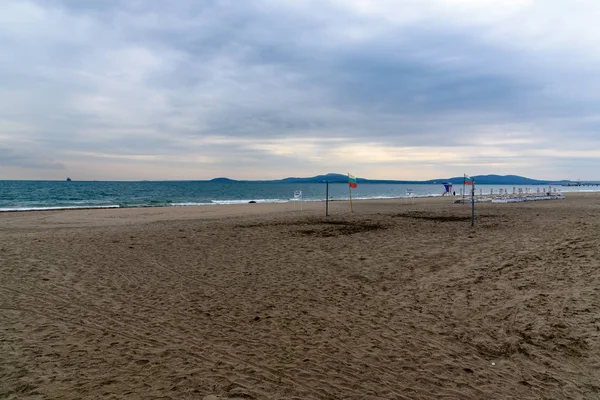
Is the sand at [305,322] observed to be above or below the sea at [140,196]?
below

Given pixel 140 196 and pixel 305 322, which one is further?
pixel 140 196

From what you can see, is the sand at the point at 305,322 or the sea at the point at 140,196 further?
the sea at the point at 140,196

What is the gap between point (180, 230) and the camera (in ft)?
49.0

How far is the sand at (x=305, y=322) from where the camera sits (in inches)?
150

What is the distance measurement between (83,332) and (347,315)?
3.75 metres

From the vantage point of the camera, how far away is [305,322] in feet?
17.9

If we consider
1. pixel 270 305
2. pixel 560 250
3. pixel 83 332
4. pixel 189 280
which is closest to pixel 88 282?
pixel 189 280

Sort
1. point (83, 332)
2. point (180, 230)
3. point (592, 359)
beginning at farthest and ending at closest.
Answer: point (180, 230)
point (83, 332)
point (592, 359)

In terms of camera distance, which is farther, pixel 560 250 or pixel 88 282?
pixel 560 250

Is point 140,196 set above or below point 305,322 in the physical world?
above

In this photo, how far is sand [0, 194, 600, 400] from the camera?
3.82 metres

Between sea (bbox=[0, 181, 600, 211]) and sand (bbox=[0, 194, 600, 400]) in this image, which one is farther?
sea (bbox=[0, 181, 600, 211])

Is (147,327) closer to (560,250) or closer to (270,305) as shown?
(270,305)

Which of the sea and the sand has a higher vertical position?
the sea
